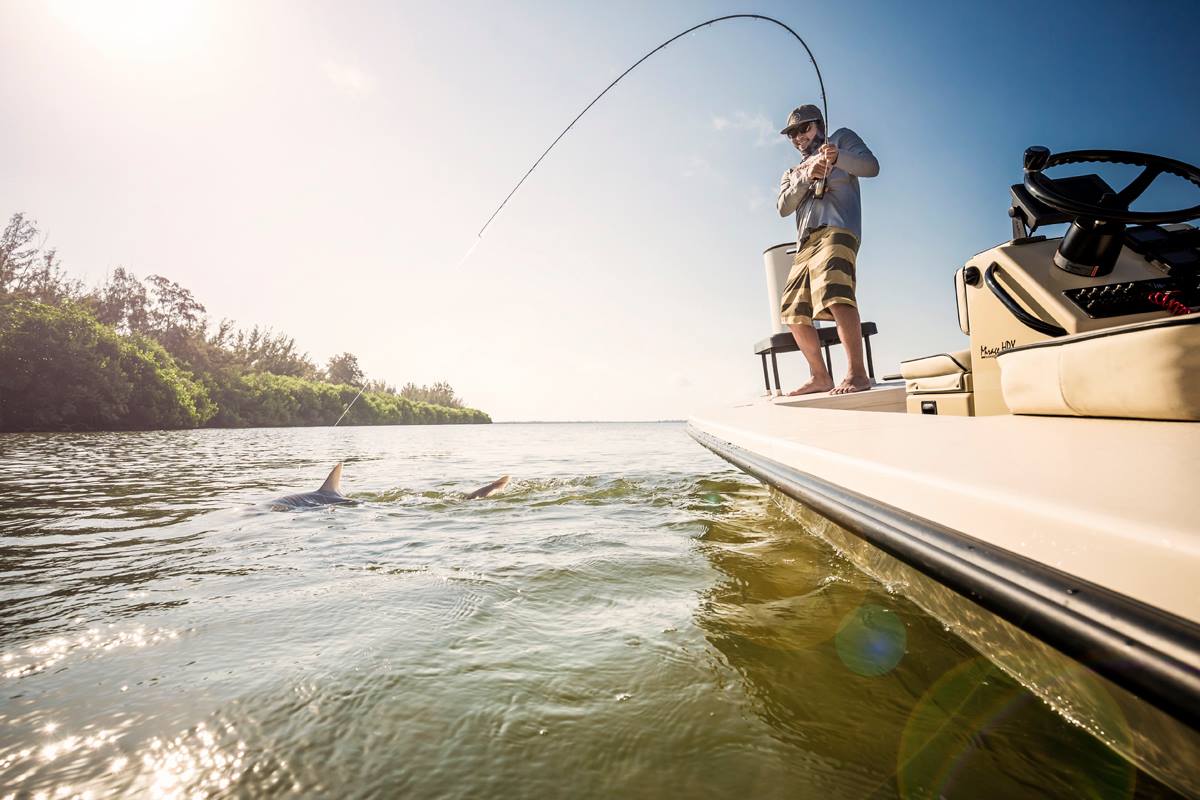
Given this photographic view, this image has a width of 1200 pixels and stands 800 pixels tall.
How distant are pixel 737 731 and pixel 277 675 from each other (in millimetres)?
1138

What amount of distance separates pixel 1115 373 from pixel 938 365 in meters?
1.58

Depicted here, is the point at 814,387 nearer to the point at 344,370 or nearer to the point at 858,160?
the point at 858,160

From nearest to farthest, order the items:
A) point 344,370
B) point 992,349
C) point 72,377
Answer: point 992,349, point 72,377, point 344,370

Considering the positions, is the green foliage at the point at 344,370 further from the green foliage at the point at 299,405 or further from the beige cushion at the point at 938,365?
the beige cushion at the point at 938,365

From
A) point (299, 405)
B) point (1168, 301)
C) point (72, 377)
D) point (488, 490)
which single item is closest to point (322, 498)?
point (488, 490)

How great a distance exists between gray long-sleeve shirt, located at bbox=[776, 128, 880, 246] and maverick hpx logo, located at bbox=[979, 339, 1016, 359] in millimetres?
1849

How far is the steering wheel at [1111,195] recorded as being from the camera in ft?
4.98

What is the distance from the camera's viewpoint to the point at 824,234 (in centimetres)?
384

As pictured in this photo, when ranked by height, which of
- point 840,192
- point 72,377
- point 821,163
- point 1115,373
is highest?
point 72,377

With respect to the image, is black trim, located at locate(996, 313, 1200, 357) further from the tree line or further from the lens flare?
the tree line

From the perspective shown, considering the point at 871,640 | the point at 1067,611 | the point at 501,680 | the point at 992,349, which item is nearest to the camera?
the point at 1067,611

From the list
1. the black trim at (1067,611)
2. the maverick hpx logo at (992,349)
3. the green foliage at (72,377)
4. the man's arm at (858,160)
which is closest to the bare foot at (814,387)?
the man's arm at (858,160)

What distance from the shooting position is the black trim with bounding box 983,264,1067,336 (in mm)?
1945

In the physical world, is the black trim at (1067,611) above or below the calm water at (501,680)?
above
